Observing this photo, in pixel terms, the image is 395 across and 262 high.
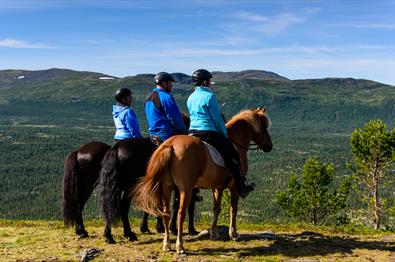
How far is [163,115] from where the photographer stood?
41.3ft

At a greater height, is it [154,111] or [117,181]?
[154,111]

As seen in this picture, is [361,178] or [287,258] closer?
[287,258]

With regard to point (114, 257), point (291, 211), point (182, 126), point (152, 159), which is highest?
point (182, 126)

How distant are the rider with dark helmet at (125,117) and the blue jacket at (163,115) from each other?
1.09 metres

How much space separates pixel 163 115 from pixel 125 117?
179 cm

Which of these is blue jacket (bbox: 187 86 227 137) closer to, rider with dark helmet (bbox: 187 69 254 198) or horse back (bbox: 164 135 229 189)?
rider with dark helmet (bbox: 187 69 254 198)

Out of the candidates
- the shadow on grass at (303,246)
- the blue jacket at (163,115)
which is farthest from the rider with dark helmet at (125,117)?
the shadow on grass at (303,246)

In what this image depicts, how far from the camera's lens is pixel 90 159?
1314 cm

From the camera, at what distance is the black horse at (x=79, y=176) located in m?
13.2

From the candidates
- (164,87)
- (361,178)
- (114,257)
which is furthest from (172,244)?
(361,178)

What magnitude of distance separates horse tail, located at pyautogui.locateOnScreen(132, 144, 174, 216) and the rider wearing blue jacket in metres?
1.31

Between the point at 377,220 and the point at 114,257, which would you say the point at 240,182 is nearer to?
the point at 114,257

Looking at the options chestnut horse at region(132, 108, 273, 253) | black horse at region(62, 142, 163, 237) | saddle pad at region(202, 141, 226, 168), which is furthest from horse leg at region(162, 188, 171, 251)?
black horse at region(62, 142, 163, 237)

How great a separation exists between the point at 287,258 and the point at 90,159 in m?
6.50
